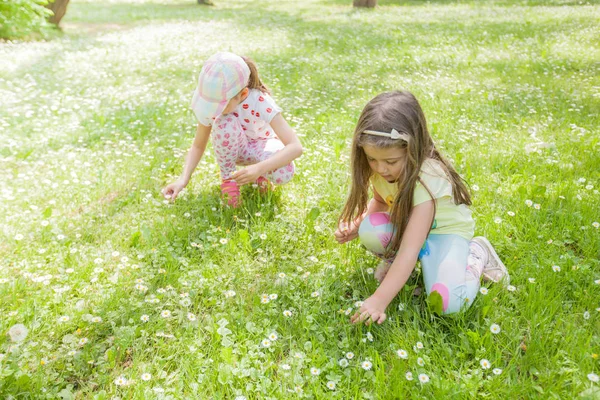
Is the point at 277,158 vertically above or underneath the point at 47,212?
above

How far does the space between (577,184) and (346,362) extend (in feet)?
7.96

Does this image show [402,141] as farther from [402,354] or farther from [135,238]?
[135,238]

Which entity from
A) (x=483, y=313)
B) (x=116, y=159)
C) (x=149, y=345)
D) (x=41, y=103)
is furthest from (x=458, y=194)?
(x=41, y=103)

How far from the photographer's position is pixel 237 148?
354 centimetres

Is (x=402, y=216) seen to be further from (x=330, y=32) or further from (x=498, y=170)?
(x=330, y=32)

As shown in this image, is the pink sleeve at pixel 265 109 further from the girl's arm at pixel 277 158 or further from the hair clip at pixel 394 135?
the hair clip at pixel 394 135

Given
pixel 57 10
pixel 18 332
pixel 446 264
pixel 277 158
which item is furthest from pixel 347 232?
pixel 57 10

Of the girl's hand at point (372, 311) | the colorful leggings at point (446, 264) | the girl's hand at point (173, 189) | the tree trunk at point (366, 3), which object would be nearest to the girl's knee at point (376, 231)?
the colorful leggings at point (446, 264)

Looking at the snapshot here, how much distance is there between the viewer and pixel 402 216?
251 cm

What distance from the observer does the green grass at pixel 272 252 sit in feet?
7.01

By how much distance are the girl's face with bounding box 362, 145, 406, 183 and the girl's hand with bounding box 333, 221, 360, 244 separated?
1.55 feet

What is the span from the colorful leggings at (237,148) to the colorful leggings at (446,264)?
1.04 metres

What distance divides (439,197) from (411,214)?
17 centimetres

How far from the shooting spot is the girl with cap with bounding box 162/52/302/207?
3.12 m
